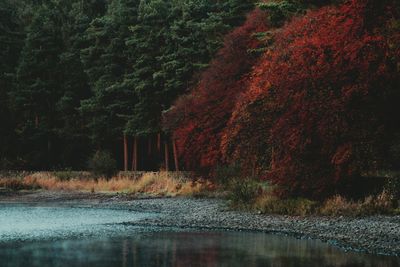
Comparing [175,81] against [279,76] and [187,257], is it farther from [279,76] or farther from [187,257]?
[187,257]

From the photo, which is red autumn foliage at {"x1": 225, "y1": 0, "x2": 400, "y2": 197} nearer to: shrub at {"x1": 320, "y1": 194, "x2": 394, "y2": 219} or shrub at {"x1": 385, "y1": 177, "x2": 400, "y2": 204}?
shrub at {"x1": 385, "y1": 177, "x2": 400, "y2": 204}

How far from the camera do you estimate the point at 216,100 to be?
34.3m

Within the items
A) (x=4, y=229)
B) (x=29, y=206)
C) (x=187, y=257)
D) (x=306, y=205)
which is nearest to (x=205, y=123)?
(x=29, y=206)

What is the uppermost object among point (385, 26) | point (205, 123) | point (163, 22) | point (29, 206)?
point (163, 22)

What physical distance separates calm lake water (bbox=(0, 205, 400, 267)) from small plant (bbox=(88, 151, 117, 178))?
1722 cm

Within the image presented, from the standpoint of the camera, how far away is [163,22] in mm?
47500

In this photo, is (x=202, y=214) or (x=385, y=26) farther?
(x=202, y=214)

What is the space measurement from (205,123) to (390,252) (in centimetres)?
1908

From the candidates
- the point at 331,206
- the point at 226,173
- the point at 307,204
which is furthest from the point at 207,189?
the point at 331,206

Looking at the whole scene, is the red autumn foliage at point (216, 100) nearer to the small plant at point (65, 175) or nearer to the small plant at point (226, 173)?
the small plant at point (226, 173)

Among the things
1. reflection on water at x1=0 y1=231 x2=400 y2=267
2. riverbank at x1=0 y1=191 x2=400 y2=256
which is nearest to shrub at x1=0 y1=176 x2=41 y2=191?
riverbank at x1=0 y1=191 x2=400 y2=256

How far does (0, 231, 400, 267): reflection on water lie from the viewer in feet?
48.9

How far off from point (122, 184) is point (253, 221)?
646 inches

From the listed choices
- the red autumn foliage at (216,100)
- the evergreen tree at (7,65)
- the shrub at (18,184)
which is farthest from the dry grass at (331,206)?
the evergreen tree at (7,65)
